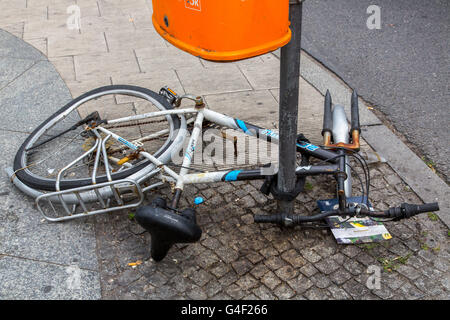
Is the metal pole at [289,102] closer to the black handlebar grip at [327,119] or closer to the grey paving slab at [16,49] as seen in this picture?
the black handlebar grip at [327,119]

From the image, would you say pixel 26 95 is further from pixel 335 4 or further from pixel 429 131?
pixel 335 4

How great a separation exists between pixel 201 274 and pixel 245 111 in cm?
222

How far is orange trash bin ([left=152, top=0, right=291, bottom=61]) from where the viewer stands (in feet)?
7.57

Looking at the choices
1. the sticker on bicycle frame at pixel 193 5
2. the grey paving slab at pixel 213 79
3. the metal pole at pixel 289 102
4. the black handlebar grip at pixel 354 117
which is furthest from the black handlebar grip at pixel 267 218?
the grey paving slab at pixel 213 79

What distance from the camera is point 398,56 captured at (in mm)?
5945

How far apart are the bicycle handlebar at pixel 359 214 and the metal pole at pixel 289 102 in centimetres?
16

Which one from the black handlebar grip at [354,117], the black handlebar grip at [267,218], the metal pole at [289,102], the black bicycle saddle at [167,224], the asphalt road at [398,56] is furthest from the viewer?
the asphalt road at [398,56]

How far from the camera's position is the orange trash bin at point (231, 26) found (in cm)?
231

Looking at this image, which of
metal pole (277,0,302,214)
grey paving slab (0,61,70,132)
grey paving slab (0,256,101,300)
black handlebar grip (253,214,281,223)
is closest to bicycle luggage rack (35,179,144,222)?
grey paving slab (0,256,101,300)

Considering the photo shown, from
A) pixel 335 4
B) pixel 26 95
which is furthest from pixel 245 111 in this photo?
pixel 335 4

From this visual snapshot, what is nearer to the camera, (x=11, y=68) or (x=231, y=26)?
(x=231, y=26)

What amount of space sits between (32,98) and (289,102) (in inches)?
139

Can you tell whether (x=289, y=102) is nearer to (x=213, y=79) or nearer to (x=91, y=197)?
(x=91, y=197)

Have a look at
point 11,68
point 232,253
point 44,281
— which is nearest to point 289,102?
point 232,253
